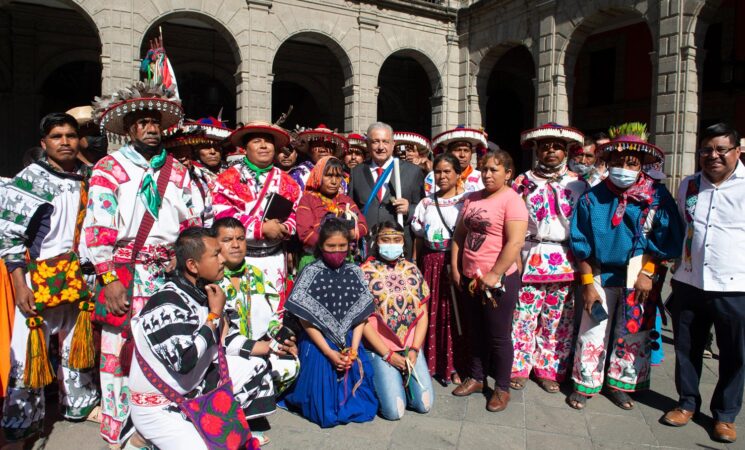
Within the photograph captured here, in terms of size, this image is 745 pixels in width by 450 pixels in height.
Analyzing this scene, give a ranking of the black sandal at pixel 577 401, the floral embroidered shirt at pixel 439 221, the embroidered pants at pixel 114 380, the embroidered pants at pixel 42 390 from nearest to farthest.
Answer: the embroidered pants at pixel 42 390
the embroidered pants at pixel 114 380
the black sandal at pixel 577 401
the floral embroidered shirt at pixel 439 221

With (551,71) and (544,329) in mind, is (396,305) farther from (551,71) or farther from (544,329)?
(551,71)

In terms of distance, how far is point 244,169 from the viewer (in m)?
3.99

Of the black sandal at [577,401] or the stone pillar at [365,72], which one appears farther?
the stone pillar at [365,72]

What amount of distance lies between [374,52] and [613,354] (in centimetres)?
1060

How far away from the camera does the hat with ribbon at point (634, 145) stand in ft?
12.0

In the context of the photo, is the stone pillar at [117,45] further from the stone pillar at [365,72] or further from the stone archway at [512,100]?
the stone archway at [512,100]

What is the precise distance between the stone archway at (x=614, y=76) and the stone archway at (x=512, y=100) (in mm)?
1712

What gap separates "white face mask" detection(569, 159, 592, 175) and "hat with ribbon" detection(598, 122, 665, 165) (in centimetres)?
118

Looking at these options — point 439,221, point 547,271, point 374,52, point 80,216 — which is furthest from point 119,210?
point 374,52

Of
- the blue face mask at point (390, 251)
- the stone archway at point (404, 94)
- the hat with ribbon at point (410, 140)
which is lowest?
the blue face mask at point (390, 251)

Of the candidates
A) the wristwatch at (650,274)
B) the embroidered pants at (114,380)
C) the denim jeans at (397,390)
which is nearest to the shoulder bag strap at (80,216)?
the embroidered pants at (114,380)

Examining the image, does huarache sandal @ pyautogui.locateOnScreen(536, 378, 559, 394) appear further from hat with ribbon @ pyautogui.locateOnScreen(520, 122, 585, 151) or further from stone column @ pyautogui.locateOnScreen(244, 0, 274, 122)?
stone column @ pyautogui.locateOnScreen(244, 0, 274, 122)

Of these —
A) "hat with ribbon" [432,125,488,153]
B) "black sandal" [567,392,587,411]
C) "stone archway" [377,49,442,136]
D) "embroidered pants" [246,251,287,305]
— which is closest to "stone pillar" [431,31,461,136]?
"stone archway" [377,49,442,136]

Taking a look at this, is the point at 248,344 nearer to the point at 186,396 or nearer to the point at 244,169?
the point at 186,396
